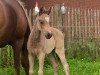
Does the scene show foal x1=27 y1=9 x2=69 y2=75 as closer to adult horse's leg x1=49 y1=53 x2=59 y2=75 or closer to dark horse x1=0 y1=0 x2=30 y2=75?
adult horse's leg x1=49 y1=53 x2=59 y2=75

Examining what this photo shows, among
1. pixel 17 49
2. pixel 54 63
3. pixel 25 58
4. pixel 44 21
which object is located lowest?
pixel 54 63

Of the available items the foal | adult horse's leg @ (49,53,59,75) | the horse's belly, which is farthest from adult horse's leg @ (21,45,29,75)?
adult horse's leg @ (49,53,59,75)

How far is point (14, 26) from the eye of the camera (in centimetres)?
836

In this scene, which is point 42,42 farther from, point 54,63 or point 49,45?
point 54,63

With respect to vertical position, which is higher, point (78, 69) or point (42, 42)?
point (42, 42)

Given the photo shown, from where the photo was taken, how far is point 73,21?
13172 millimetres

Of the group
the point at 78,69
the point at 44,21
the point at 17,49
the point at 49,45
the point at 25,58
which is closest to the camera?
the point at 44,21

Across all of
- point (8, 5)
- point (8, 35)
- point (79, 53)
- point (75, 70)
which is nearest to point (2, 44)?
point (8, 35)

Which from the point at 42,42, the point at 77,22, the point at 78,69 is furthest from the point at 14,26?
the point at 77,22

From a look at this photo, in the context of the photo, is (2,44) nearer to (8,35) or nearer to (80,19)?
(8,35)

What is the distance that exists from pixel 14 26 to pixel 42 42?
751mm

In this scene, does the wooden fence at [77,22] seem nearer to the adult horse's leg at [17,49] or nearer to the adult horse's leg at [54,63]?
the adult horse's leg at [54,63]

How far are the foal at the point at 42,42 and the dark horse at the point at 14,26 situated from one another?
0.81 ft

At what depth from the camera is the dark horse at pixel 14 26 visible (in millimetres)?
8141
